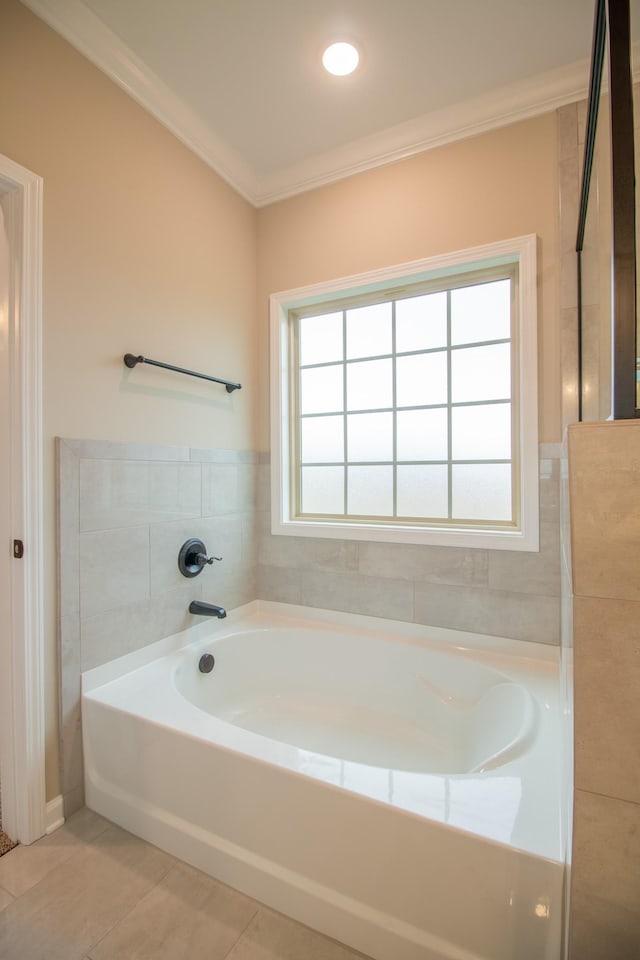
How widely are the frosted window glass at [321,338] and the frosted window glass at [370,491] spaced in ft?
2.18

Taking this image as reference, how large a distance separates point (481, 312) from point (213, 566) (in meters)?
1.80

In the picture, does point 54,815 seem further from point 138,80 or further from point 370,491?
point 138,80

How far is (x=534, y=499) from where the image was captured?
175 centimetres

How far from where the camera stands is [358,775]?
3.59 feet

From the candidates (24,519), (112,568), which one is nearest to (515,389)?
(112,568)

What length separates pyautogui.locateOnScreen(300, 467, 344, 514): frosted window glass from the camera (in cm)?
233

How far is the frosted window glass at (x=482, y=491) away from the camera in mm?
1933

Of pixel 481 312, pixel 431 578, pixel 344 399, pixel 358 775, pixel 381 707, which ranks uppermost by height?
pixel 481 312

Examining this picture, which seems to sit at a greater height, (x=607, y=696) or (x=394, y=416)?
(x=394, y=416)

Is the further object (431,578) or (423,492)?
(423,492)

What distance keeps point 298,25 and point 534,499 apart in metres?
1.99

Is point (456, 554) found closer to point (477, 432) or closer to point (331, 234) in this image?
point (477, 432)

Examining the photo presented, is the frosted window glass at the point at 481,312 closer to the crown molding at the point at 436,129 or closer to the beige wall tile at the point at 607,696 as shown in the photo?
the crown molding at the point at 436,129

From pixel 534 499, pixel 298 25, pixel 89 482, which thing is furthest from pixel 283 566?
pixel 298 25
